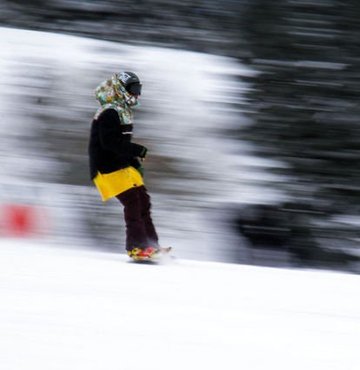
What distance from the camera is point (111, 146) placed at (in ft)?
21.6

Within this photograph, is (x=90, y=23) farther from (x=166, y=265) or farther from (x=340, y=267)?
(x=166, y=265)

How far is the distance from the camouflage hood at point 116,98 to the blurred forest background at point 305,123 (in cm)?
300

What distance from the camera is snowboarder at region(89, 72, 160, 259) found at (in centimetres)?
663

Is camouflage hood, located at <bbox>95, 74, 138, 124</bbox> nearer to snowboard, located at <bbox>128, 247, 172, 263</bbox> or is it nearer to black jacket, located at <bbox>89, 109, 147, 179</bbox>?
black jacket, located at <bbox>89, 109, 147, 179</bbox>

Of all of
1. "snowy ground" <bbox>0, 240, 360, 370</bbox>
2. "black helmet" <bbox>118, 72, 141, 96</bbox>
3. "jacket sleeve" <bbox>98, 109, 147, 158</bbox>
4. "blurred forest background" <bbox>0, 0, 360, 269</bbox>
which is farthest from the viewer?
"blurred forest background" <bbox>0, 0, 360, 269</bbox>

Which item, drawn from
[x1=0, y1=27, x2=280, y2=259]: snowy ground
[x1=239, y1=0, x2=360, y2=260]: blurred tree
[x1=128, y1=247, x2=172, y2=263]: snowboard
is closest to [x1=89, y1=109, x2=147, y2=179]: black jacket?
[x1=128, y1=247, x2=172, y2=263]: snowboard

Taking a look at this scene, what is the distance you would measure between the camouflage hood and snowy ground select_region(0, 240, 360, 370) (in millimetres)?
1221

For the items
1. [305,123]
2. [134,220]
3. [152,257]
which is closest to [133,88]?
[134,220]

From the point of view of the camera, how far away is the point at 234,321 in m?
4.82

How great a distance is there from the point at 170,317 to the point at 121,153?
6.99ft

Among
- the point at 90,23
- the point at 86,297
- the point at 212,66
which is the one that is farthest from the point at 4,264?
the point at 90,23

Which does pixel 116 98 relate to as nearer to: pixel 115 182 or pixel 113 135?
pixel 113 135

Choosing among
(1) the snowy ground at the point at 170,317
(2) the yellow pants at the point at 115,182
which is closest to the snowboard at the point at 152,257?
(1) the snowy ground at the point at 170,317

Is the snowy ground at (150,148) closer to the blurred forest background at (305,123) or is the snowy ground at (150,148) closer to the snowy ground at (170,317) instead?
the blurred forest background at (305,123)
